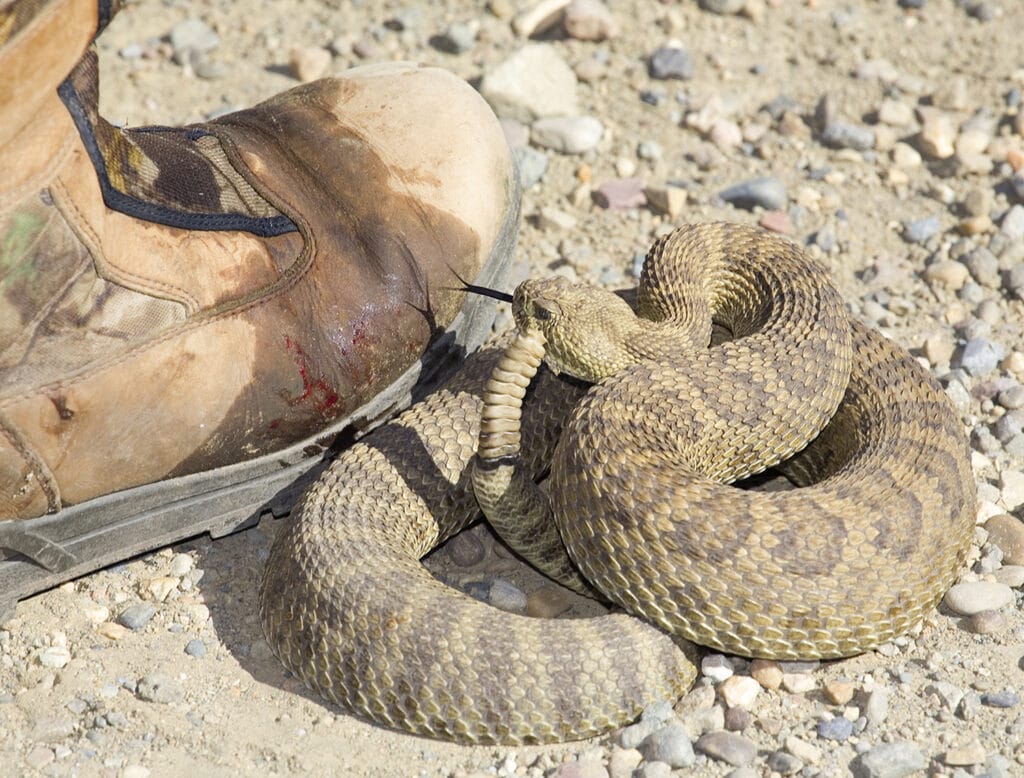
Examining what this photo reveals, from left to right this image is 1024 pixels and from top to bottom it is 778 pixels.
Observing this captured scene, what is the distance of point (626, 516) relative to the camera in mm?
4043

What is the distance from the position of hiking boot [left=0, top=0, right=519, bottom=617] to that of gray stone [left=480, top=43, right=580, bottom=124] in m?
1.69

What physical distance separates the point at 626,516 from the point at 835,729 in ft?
3.03

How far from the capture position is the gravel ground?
3896mm

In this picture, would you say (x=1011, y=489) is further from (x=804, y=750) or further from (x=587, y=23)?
(x=587, y=23)

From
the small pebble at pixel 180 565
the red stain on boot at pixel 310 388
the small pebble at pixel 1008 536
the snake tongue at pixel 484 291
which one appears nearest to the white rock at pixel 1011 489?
the small pebble at pixel 1008 536

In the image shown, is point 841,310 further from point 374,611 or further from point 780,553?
point 374,611

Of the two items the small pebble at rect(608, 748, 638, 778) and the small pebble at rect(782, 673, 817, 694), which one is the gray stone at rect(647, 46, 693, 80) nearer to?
the small pebble at rect(782, 673, 817, 694)

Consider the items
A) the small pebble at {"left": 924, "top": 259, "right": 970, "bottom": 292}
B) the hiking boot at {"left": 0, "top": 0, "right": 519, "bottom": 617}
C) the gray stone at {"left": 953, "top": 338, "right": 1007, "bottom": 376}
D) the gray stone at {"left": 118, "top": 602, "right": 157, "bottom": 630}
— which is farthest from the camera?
the small pebble at {"left": 924, "top": 259, "right": 970, "bottom": 292}

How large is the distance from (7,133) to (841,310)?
3.11m

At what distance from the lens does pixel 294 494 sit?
483 cm

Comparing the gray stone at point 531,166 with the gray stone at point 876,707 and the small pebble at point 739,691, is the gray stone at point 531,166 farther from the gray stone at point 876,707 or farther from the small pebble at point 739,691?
the gray stone at point 876,707

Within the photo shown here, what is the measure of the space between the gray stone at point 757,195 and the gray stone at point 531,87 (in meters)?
1.14

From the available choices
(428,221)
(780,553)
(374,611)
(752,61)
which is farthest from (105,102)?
(780,553)

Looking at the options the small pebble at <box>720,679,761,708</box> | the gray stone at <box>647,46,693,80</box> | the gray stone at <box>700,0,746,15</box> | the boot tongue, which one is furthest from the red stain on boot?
the gray stone at <box>700,0,746,15</box>
